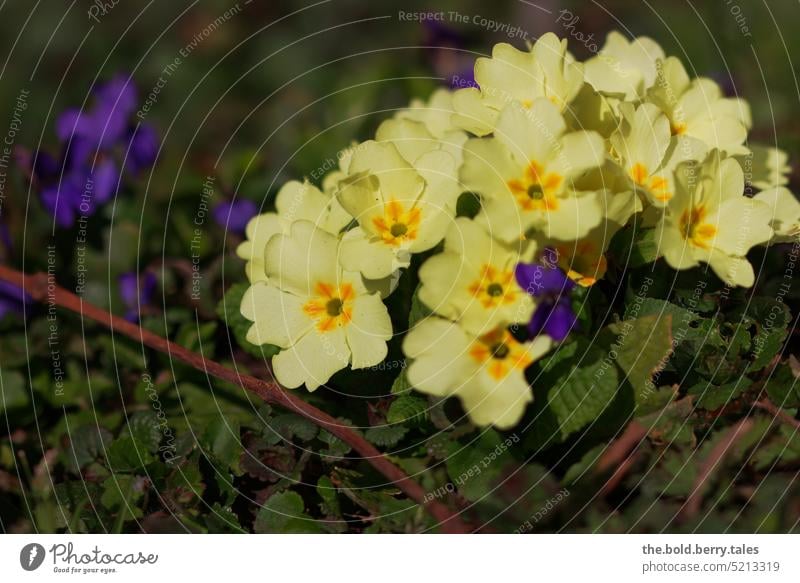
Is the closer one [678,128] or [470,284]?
[470,284]

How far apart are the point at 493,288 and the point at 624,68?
450 millimetres

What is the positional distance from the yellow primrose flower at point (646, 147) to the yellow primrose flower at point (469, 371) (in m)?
0.25

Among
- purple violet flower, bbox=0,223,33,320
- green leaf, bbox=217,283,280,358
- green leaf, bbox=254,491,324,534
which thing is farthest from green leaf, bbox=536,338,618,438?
purple violet flower, bbox=0,223,33,320

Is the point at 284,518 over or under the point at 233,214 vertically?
under

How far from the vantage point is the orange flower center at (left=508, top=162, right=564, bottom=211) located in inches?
42.0

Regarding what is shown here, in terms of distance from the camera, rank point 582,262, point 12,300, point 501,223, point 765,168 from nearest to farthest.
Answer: point 501,223 → point 582,262 → point 765,168 → point 12,300

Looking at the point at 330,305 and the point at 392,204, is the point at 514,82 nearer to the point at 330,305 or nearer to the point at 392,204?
the point at 392,204

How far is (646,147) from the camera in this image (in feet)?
3.82

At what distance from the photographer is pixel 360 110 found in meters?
2.03

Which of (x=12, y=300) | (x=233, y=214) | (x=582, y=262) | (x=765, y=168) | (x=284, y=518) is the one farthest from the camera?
(x=233, y=214)

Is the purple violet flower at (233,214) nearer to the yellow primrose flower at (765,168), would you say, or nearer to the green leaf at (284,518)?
the green leaf at (284,518)

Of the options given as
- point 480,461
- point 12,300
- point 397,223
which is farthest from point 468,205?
point 12,300
